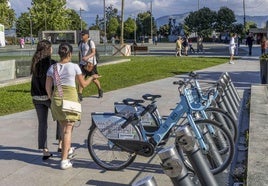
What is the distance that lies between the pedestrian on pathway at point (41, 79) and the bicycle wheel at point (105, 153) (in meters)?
0.80

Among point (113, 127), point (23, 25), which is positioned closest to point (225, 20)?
point (23, 25)

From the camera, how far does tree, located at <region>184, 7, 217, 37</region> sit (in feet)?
291

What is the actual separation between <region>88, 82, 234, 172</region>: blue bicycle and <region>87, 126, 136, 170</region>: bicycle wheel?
0.02m

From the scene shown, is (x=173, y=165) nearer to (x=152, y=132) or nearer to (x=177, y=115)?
(x=177, y=115)

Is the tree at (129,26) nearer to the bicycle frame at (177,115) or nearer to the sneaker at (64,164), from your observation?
the sneaker at (64,164)

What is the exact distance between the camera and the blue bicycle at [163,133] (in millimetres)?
5020

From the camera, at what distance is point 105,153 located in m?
5.70

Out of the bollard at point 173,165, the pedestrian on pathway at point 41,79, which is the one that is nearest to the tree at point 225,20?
the pedestrian on pathway at point 41,79

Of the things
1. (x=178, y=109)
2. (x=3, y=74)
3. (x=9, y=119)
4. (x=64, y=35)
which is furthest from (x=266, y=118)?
(x=64, y=35)

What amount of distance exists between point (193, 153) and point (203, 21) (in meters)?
88.5

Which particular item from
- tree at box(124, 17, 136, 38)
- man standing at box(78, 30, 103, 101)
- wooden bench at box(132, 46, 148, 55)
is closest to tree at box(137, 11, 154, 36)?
tree at box(124, 17, 136, 38)

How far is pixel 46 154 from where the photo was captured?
234 inches

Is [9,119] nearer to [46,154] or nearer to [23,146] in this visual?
[23,146]

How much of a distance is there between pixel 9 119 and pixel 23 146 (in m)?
2.36
